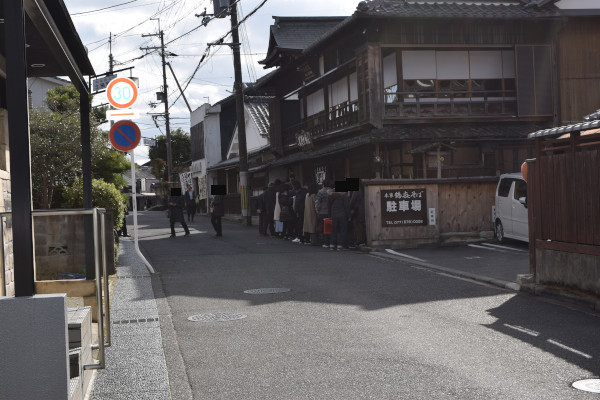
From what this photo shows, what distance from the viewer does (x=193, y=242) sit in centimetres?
2039

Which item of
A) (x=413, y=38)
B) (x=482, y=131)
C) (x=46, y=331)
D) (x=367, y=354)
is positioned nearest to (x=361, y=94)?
(x=413, y=38)

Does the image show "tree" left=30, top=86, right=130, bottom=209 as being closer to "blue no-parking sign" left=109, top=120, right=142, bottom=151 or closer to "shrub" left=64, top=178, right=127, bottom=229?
"shrub" left=64, top=178, right=127, bottom=229

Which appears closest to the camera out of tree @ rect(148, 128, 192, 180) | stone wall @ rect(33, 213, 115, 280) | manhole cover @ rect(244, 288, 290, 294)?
stone wall @ rect(33, 213, 115, 280)

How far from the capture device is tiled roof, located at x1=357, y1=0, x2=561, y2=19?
21.4 metres

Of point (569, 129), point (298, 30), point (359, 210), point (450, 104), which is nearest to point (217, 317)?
point (569, 129)

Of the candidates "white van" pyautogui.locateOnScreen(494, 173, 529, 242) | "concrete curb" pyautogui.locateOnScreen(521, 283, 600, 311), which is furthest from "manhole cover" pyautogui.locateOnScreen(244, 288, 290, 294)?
"white van" pyautogui.locateOnScreen(494, 173, 529, 242)

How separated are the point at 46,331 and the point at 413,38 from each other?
67.1ft

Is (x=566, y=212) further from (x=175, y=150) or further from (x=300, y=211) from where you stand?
(x=175, y=150)

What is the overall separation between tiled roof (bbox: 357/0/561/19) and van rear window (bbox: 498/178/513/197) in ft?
23.7

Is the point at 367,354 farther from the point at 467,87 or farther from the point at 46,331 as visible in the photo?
the point at 467,87

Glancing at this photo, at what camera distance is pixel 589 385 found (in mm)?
5016

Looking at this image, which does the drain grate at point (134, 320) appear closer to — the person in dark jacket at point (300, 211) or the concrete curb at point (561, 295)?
the concrete curb at point (561, 295)

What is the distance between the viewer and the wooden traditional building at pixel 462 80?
22.1 metres

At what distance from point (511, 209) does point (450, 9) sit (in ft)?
29.6
